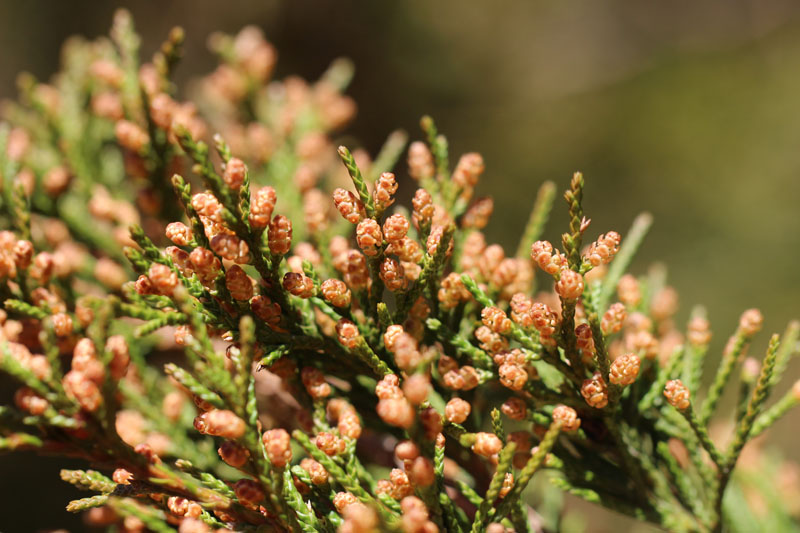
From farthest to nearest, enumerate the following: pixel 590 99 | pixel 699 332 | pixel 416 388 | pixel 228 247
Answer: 1. pixel 590 99
2. pixel 699 332
3. pixel 228 247
4. pixel 416 388

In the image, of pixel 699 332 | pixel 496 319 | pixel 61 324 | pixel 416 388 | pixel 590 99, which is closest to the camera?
pixel 416 388

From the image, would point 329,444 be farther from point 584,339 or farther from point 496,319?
point 584,339

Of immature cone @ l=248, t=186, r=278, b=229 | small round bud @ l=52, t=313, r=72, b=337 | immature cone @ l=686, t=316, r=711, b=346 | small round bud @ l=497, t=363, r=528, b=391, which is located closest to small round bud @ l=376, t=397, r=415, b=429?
small round bud @ l=497, t=363, r=528, b=391

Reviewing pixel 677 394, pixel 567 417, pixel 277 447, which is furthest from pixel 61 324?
pixel 677 394

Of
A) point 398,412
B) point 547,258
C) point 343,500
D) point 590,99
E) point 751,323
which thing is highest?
point 590,99

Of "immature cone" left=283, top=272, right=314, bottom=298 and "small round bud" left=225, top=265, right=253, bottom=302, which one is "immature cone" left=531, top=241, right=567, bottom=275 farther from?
"small round bud" left=225, top=265, right=253, bottom=302
